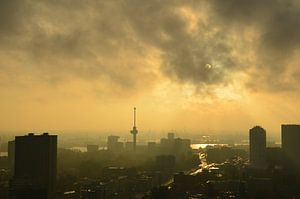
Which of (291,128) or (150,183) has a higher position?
(291,128)

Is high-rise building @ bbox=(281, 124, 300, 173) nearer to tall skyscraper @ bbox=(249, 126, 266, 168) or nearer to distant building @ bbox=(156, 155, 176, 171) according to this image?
tall skyscraper @ bbox=(249, 126, 266, 168)

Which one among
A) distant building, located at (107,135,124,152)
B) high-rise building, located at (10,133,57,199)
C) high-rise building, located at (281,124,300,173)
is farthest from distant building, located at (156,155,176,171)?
distant building, located at (107,135,124,152)

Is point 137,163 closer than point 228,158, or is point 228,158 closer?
point 137,163

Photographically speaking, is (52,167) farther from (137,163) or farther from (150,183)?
(137,163)

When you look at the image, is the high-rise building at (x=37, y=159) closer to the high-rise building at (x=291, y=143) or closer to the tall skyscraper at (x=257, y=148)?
the tall skyscraper at (x=257, y=148)

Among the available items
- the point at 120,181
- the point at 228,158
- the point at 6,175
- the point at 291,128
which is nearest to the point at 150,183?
the point at 120,181

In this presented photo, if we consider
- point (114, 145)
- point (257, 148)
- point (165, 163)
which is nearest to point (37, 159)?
point (165, 163)

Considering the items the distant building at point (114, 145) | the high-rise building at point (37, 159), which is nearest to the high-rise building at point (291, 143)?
the high-rise building at point (37, 159)
